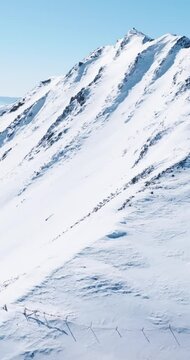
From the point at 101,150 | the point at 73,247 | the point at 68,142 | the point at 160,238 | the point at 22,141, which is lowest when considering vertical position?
the point at 160,238

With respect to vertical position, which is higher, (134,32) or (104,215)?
(134,32)

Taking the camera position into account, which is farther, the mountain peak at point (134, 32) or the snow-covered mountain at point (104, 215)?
the mountain peak at point (134, 32)

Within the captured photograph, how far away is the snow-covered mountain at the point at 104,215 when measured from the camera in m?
18.1

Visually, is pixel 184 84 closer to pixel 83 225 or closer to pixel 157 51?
pixel 157 51

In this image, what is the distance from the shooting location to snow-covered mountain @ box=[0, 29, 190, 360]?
18109mm

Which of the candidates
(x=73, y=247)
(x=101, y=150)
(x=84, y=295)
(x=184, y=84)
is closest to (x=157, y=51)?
(x=184, y=84)

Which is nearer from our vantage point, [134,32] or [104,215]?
[104,215]

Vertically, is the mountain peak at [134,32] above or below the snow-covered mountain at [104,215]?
above

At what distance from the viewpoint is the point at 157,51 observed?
80.9 meters

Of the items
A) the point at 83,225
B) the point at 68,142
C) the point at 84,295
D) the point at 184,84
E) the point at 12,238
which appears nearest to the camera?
the point at 84,295

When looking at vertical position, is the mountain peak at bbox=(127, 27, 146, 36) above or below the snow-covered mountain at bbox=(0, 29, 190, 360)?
above

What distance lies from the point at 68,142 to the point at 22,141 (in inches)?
841

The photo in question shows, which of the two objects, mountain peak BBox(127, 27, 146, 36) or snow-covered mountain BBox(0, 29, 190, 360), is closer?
snow-covered mountain BBox(0, 29, 190, 360)

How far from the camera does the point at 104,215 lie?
105 feet
